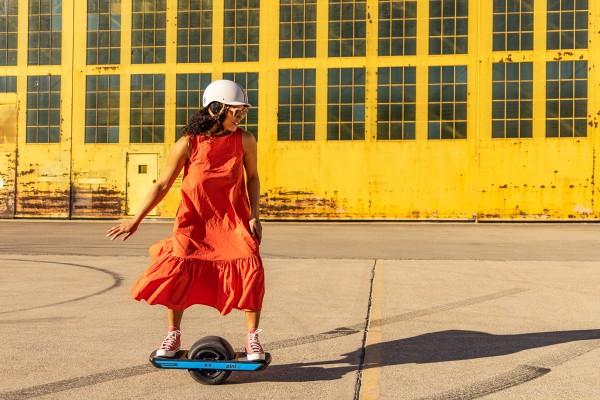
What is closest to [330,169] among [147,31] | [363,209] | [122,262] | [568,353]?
[363,209]

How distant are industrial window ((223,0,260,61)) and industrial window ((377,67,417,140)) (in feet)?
16.8

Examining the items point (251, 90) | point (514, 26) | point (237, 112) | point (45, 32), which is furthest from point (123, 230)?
point (45, 32)

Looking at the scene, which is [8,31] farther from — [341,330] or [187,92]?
[341,330]

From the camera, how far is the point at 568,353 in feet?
18.6

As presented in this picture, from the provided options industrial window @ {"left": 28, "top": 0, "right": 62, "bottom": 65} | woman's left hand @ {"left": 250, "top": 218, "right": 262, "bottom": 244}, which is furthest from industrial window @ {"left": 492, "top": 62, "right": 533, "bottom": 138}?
woman's left hand @ {"left": 250, "top": 218, "right": 262, "bottom": 244}

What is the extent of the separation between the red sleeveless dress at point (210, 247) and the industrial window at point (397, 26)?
24.8 metres

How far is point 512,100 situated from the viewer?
28125 millimetres

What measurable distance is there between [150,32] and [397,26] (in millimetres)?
9616

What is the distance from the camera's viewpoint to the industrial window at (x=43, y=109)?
30469 millimetres

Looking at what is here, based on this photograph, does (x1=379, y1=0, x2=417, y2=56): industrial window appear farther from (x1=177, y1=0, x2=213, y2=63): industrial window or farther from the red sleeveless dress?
the red sleeveless dress

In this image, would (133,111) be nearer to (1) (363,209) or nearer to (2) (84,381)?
(1) (363,209)

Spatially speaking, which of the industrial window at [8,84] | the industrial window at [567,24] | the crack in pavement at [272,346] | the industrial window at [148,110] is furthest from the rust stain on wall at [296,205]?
the crack in pavement at [272,346]

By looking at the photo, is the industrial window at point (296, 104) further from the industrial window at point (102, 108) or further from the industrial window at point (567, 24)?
the industrial window at point (567, 24)

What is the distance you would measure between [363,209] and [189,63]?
29.0 ft
